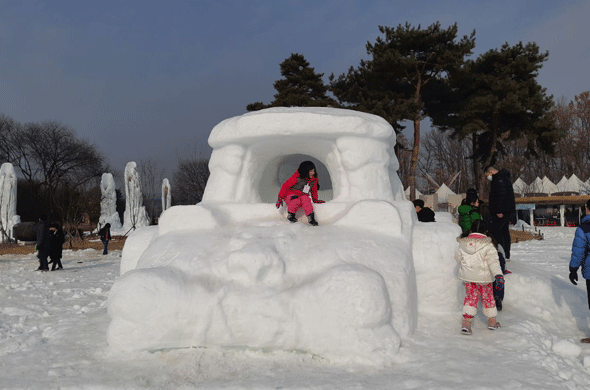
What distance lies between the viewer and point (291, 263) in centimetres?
382

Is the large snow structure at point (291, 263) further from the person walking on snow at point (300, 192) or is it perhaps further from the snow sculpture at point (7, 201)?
the snow sculpture at point (7, 201)

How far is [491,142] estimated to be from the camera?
20.1m

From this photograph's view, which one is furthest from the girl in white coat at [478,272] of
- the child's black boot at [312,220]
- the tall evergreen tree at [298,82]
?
the tall evergreen tree at [298,82]

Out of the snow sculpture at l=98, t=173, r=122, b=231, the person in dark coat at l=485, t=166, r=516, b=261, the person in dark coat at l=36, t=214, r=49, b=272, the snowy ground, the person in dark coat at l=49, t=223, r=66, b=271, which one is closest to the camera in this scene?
the snowy ground

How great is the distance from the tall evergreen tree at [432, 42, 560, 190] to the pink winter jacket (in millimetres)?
16044

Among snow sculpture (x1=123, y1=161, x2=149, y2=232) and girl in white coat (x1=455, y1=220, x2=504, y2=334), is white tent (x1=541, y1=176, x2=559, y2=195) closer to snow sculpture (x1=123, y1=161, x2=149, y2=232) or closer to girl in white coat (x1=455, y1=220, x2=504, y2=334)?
snow sculpture (x1=123, y1=161, x2=149, y2=232)

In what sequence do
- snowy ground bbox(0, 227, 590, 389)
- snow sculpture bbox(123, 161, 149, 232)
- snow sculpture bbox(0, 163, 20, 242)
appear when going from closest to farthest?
snowy ground bbox(0, 227, 590, 389) → snow sculpture bbox(0, 163, 20, 242) → snow sculpture bbox(123, 161, 149, 232)

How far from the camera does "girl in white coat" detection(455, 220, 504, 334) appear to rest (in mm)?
3924

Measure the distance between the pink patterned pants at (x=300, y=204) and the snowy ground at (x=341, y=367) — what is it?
5.23 feet

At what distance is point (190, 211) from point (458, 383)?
2.97 m

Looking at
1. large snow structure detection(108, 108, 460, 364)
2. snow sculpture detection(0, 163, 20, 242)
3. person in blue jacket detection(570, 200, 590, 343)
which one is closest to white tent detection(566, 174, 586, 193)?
large snow structure detection(108, 108, 460, 364)

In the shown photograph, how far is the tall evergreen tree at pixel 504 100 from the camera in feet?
59.8

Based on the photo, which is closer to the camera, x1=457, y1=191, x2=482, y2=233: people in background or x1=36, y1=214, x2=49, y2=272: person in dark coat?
x1=457, y1=191, x2=482, y2=233: people in background

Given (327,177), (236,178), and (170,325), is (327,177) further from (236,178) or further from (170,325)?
(170,325)
